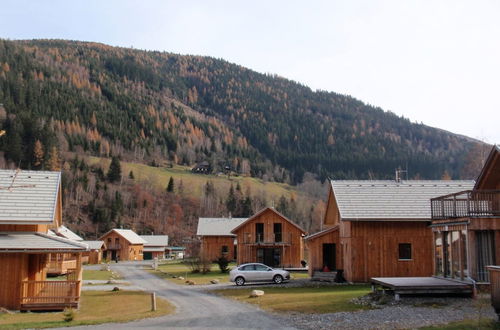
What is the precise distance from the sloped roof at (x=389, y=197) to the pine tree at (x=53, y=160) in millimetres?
116906

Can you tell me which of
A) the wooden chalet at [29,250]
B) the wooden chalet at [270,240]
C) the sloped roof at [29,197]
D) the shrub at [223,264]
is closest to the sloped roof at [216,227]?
the wooden chalet at [270,240]

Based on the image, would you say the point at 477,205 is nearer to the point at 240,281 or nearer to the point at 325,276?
the point at 325,276

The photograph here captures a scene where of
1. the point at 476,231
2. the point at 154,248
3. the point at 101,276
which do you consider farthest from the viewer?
the point at 154,248

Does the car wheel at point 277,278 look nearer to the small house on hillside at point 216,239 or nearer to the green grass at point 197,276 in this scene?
the green grass at point 197,276

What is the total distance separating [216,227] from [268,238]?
14.4m

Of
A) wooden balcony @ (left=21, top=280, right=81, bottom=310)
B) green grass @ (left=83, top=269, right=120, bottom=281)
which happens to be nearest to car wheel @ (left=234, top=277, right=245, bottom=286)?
wooden balcony @ (left=21, top=280, right=81, bottom=310)

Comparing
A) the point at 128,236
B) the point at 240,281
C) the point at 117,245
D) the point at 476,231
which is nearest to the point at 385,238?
the point at 240,281

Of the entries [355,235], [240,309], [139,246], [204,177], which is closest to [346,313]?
[240,309]

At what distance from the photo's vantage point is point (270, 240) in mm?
57969

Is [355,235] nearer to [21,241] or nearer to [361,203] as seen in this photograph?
[361,203]

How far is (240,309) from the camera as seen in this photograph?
22.8 metres

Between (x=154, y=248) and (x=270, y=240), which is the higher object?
(x=270, y=240)

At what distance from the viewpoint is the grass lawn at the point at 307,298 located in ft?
73.2

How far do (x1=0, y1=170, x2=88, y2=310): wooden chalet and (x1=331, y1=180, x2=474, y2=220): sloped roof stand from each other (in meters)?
17.8
